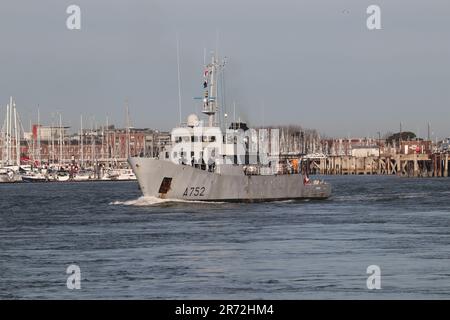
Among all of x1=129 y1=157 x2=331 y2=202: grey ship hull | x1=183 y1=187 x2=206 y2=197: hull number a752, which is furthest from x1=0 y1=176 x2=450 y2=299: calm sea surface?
x1=129 y1=157 x2=331 y2=202: grey ship hull

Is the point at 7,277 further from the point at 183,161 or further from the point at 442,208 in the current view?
the point at 442,208

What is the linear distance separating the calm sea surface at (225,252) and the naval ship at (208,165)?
196 centimetres

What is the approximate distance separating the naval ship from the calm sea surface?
1960mm

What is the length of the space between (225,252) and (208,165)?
32487 millimetres

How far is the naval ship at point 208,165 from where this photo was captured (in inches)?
2886

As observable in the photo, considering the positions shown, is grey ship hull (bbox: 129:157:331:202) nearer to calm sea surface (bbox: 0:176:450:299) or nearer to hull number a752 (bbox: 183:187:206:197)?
hull number a752 (bbox: 183:187:206:197)

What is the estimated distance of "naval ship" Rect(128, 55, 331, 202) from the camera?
7331 cm

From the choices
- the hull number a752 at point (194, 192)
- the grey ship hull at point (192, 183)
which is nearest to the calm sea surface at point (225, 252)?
the hull number a752 at point (194, 192)

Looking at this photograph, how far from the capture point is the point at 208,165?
7506 cm

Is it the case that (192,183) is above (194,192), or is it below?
above

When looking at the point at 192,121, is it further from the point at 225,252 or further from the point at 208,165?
the point at 225,252

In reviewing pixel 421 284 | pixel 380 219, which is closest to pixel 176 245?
pixel 421 284

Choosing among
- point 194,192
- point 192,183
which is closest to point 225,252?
point 192,183

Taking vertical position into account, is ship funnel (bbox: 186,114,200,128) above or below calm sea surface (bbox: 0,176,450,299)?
above
